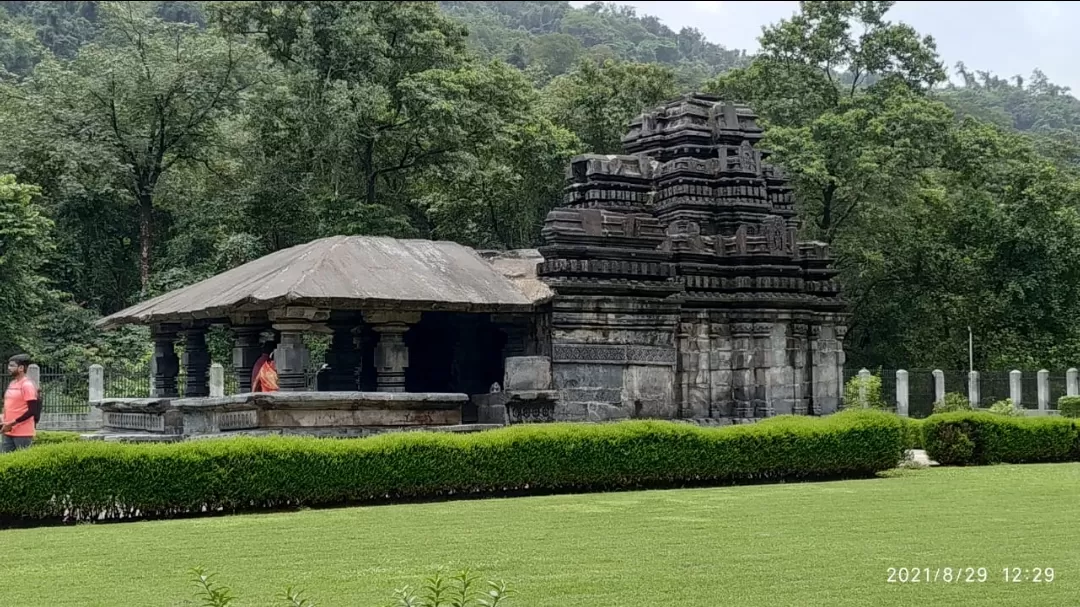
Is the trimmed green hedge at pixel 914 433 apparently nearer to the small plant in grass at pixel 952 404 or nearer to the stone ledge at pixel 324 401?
the stone ledge at pixel 324 401

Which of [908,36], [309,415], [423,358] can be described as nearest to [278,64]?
[423,358]

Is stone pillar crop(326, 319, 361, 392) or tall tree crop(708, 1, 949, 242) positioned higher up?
tall tree crop(708, 1, 949, 242)

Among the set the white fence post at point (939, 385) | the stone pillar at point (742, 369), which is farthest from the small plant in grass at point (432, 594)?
the white fence post at point (939, 385)

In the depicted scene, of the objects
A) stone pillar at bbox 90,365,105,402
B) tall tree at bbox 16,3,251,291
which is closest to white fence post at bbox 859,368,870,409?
stone pillar at bbox 90,365,105,402

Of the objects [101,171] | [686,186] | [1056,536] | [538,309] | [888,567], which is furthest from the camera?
[101,171]

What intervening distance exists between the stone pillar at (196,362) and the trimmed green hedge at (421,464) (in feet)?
26.3

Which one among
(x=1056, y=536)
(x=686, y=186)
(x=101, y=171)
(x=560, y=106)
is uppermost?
(x=560, y=106)

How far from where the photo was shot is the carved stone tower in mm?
16609

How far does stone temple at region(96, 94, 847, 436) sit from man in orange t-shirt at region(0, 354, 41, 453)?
7.48ft

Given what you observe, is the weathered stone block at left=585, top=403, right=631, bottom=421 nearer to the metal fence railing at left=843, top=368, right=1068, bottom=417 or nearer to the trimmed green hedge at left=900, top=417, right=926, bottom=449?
the trimmed green hedge at left=900, top=417, right=926, bottom=449

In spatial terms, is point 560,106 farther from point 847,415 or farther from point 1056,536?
point 1056,536

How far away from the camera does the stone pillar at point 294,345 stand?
47.8 feet

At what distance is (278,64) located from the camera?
3272 centimetres

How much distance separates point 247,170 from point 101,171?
370 centimetres
